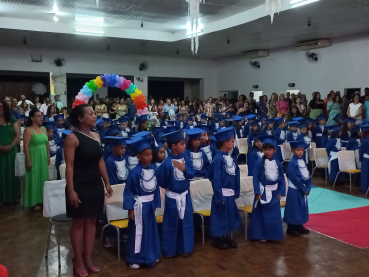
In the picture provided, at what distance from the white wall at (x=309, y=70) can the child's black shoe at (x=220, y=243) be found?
11972mm

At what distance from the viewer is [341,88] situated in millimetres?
15148

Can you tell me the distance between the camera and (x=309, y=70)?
54.1 feet

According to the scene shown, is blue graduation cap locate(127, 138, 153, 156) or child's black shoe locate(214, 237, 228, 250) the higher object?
blue graduation cap locate(127, 138, 153, 156)

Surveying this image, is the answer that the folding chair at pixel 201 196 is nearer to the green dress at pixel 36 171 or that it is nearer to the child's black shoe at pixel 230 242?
the child's black shoe at pixel 230 242

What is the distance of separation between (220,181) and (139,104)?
308 inches

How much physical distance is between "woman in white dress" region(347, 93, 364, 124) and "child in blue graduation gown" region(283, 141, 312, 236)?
7235 millimetres

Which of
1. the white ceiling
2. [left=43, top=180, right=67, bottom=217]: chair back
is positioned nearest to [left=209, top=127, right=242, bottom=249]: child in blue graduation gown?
[left=43, top=180, right=67, bottom=217]: chair back

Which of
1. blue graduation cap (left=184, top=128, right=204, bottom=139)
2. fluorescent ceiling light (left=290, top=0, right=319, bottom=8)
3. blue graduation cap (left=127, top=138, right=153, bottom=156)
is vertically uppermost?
fluorescent ceiling light (left=290, top=0, right=319, bottom=8)

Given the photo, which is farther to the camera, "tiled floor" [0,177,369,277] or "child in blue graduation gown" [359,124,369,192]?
"child in blue graduation gown" [359,124,369,192]

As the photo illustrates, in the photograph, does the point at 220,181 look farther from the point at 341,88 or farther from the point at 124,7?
the point at 341,88

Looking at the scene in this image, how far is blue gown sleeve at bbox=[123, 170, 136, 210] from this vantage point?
4012 mm

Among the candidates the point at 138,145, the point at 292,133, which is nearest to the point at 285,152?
the point at 292,133

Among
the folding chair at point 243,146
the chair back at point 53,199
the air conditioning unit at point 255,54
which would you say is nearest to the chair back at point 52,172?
the chair back at point 53,199

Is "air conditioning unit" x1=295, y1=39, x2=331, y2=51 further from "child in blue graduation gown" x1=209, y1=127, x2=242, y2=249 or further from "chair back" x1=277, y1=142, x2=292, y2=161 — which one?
"child in blue graduation gown" x1=209, y1=127, x2=242, y2=249
